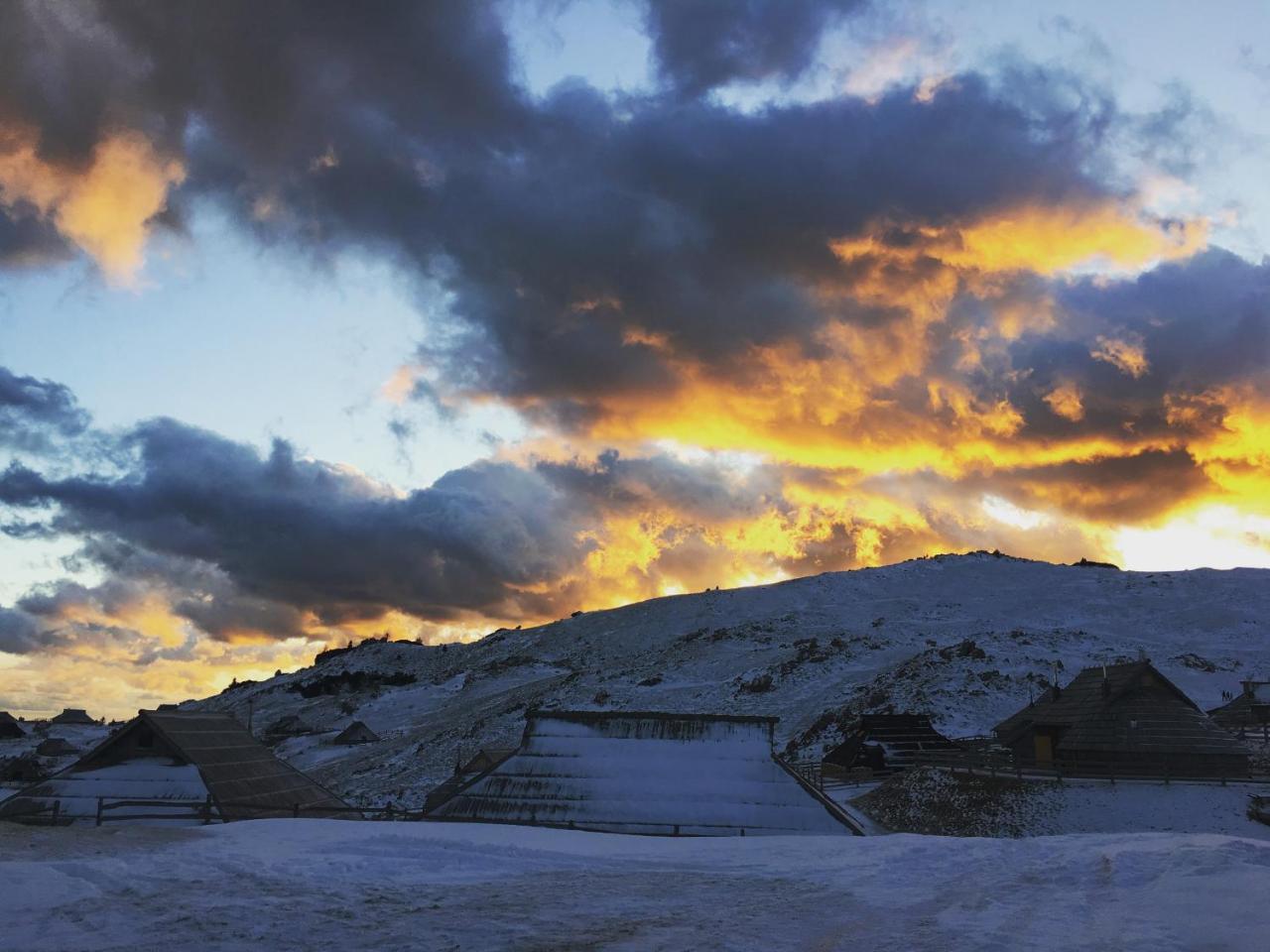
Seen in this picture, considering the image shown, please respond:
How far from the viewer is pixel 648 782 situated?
107 feet

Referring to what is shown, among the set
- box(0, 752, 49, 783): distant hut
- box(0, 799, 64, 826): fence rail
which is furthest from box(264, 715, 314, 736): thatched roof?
box(0, 799, 64, 826): fence rail

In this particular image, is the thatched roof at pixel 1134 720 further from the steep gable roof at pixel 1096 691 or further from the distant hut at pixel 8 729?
the distant hut at pixel 8 729

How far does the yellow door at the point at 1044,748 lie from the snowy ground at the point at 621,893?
24.9m

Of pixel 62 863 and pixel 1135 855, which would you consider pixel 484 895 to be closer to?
pixel 62 863

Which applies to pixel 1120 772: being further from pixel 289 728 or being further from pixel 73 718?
pixel 73 718

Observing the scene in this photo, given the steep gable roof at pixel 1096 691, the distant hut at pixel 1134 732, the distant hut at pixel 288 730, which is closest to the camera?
the distant hut at pixel 1134 732

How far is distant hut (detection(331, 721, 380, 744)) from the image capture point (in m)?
88.5

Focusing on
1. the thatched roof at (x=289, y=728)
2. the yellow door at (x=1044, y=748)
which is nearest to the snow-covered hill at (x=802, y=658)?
the thatched roof at (x=289, y=728)

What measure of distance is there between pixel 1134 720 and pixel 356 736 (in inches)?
2695

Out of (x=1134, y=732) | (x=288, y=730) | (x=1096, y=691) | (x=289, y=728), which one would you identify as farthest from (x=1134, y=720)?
(x=289, y=728)

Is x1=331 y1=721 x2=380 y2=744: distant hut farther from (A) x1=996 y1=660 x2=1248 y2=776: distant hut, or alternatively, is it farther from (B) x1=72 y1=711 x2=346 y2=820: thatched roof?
(A) x1=996 y1=660 x2=1248 y2=776: distant hut

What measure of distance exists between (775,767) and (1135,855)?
15.7 meters

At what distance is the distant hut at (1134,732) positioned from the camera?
4062 cm

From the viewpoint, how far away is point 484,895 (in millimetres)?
16281
